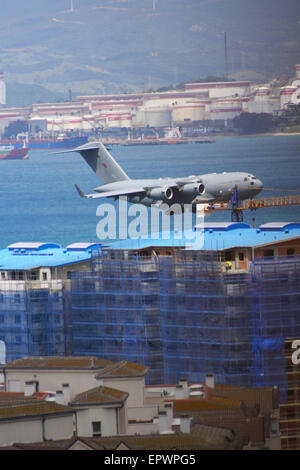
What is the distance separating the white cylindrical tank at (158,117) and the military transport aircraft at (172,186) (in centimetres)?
11845

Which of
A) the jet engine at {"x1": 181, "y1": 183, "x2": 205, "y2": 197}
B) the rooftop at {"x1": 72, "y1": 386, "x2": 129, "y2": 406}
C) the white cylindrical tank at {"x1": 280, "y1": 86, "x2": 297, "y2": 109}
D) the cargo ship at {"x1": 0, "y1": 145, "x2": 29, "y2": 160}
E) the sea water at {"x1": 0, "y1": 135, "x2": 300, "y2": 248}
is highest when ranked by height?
the white cylindrical tank at {"x1": 280, "y1": 86, "x2": 297, "y2": 109}

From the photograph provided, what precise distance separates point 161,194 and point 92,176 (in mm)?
68355

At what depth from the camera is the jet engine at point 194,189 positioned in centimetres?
4666

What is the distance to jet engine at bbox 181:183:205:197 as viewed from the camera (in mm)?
46656

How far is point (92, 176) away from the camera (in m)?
117

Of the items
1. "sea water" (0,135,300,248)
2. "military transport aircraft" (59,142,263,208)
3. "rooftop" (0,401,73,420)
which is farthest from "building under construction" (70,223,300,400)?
"sea water" (0,135,300,248)

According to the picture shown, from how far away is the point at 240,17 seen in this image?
191000 mm

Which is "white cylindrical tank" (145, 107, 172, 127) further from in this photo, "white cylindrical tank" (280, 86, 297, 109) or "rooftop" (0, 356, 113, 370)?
"rooftop" (0, 356, 113, 370)

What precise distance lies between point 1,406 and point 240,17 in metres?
173

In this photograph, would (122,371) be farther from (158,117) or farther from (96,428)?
(158,117)

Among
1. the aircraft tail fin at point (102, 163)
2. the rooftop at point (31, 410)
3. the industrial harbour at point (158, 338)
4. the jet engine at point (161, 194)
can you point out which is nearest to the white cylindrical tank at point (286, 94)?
the aircraft tail fin at point (102, 163)

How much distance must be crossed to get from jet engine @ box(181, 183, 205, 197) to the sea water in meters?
20.7

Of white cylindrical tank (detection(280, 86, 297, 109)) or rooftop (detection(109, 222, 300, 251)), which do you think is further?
white cylindrical tank (detection(280, 86, 297, 109))
